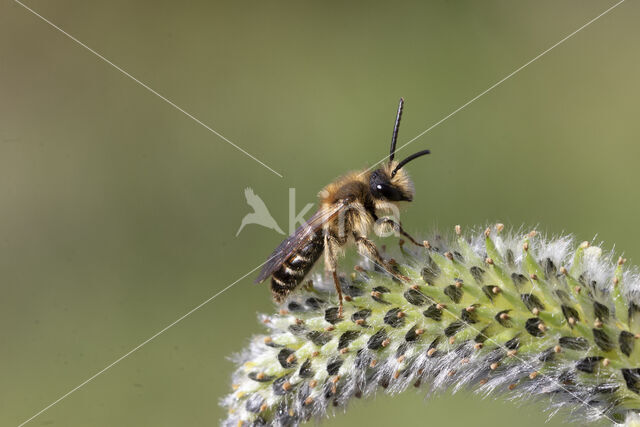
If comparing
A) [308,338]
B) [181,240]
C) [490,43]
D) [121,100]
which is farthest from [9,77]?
[308,338]

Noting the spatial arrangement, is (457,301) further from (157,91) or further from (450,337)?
(157,91)

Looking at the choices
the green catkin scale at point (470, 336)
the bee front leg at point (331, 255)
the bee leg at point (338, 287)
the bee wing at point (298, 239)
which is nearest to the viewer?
the green catkin scale at point (470, 336)

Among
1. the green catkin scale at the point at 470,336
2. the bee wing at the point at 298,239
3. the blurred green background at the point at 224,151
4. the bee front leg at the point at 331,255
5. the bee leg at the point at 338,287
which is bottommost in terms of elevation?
the green catkin scale at the point at 470,336

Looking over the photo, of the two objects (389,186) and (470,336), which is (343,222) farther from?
(470,336)

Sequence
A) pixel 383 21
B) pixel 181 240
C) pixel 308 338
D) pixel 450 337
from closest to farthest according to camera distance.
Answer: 1. pixel 450 337
2. pixel 308 338
3. pixel 181 240
4. pixel 383 21

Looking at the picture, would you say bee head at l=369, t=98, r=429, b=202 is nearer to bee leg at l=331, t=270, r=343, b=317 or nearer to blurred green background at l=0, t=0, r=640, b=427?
bee leg at l=331, t=270, r=343, b=317

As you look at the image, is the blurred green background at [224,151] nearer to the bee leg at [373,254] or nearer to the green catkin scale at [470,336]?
the bee leg at [373,254]

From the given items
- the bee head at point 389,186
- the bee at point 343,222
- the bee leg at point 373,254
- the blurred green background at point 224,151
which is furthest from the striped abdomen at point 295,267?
the blurred green background at point 224,151
